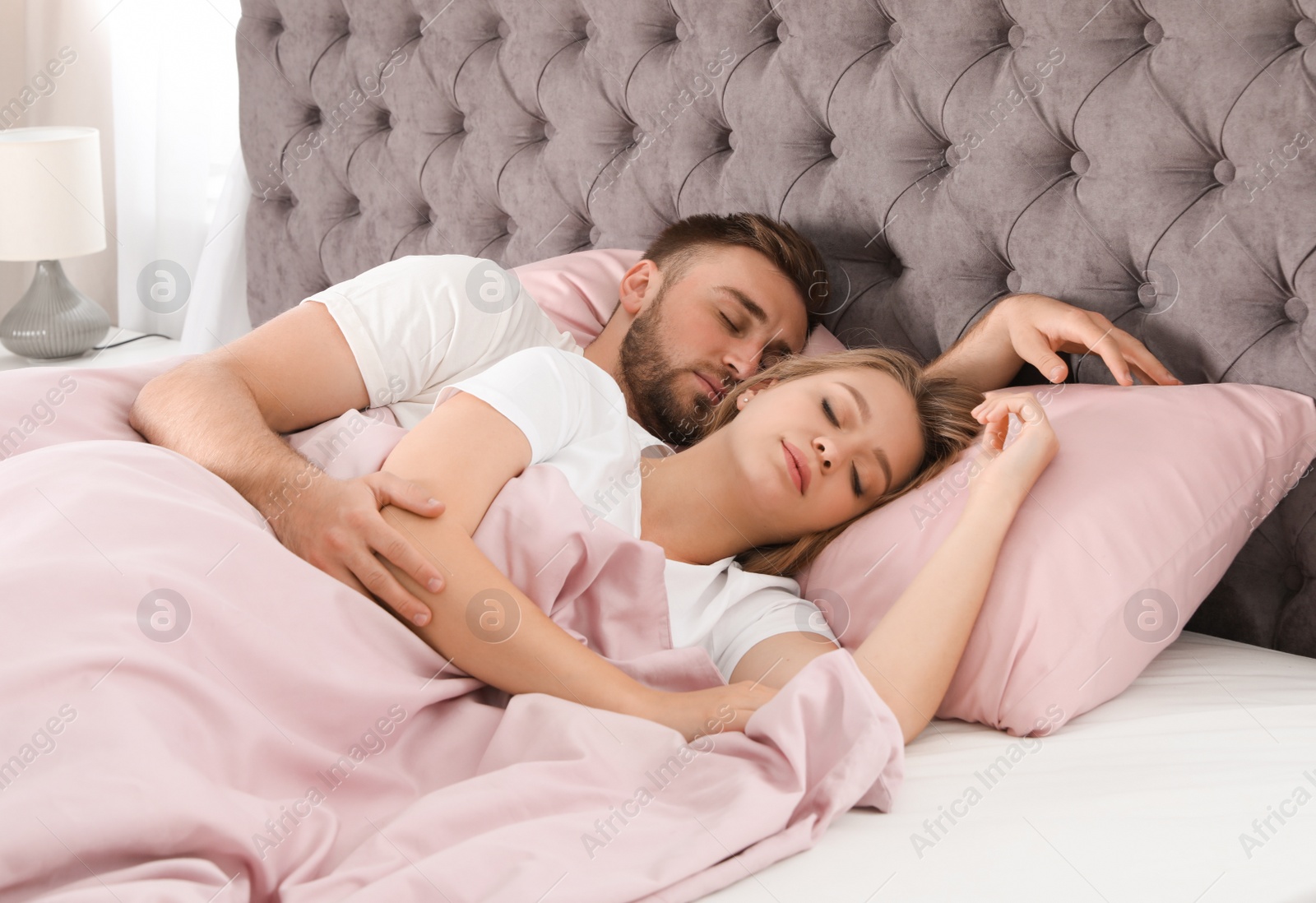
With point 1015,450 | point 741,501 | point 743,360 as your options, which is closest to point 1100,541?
point 1015,450

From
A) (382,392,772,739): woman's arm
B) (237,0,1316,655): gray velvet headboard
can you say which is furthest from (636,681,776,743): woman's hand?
(237,0,1316,655): gray velvet headboard

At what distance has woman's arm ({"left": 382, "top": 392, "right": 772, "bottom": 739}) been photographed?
997 mm

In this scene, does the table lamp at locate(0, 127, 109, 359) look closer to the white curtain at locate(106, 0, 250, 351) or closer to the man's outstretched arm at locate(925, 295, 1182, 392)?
the white curtain at locate(106, 0, 250, 351)

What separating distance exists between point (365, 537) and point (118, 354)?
6.77 feet

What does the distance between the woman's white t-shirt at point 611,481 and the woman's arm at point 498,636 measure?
0.12m

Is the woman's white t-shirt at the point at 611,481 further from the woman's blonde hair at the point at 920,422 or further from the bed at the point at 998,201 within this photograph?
the bed at the point at 998,201

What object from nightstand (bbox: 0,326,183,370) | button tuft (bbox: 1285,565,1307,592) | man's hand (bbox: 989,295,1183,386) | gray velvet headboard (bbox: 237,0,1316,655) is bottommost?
nightstand (bbox: 0,326,183,370)

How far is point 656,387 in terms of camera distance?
162cm

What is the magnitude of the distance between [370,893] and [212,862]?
120 mm

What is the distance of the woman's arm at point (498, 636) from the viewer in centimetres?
100

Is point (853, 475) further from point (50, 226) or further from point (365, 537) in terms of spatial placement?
point (50, 226)

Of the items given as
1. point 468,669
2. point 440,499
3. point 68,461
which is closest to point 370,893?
point 468,669

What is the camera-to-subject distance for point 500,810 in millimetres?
814

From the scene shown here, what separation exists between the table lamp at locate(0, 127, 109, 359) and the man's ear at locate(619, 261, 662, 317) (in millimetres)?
1523
